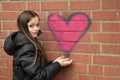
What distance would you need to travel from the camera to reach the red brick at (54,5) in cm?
281

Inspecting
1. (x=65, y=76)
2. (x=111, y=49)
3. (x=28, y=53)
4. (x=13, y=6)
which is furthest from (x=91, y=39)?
(x=13, y=6)

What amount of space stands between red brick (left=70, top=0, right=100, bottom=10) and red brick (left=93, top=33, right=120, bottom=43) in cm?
27

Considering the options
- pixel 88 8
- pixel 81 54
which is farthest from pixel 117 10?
pixel 81 54

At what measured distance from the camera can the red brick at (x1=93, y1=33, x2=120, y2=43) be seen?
104 inches

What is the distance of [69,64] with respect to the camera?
2.82 metres

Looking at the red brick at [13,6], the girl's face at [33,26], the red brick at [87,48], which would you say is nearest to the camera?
the girl's face at [33,26]

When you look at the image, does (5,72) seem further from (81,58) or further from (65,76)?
(81,58)

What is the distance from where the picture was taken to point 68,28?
2799mm

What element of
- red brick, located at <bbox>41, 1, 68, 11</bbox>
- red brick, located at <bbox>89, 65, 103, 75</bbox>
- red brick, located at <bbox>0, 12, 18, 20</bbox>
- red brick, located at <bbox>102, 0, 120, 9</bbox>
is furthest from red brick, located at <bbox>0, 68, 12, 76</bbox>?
red brick, located at <bbox>102, 0, 120, 9</bbox>

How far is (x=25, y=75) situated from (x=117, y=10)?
1062 mm

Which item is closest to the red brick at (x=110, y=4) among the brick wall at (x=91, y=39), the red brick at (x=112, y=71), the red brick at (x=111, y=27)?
the brick wall at (x=91, y=39)

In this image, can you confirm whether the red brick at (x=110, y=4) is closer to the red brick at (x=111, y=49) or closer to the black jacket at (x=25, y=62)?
the red brick at (x=111, y=49)

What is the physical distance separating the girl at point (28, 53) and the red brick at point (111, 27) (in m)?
0.56

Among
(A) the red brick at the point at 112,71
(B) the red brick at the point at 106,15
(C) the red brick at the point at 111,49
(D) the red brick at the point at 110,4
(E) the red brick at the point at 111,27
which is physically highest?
(D) the red brick at the point at 110,4
